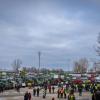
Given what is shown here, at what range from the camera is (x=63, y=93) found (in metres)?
47.9

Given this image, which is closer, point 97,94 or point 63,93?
point 97,94

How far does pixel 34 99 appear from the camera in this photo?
4697 cm

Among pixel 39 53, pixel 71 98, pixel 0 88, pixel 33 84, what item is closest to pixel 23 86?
pixel 33 84

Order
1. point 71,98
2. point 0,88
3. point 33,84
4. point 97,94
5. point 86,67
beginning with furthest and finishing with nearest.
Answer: point 86,67, point 33,84, point 0,88, point 71,98, point 97,94

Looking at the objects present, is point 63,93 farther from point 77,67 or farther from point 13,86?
point 77,67

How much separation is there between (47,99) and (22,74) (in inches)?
2705

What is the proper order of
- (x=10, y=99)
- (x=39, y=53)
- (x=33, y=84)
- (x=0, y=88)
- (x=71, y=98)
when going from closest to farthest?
(x=71, y=98), (x=10, y=99), (x=0, y=88), (x=33, y=84), (x=39, y=53)

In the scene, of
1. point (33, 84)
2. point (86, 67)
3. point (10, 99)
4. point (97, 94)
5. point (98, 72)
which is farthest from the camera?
point (86, 67)

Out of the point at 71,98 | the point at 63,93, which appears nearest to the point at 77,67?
the point at 63,93

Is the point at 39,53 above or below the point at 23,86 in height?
above

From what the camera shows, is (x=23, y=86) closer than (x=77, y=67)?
Yes

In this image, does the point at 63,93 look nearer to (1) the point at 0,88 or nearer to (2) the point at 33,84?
(1) the point at 0,88

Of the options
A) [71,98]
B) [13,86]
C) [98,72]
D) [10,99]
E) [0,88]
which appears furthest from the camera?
[98,72]

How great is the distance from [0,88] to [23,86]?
1626 cm
